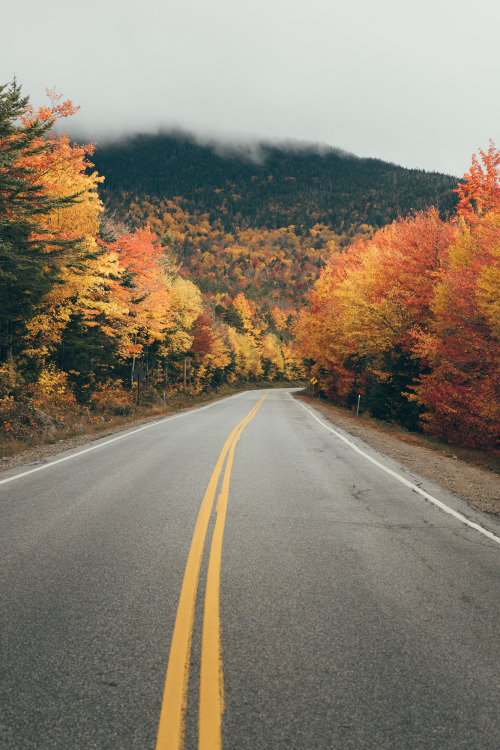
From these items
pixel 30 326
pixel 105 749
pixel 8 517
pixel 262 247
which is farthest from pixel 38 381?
pixel 262 247

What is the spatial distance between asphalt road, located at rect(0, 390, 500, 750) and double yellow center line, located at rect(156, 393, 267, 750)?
2cm

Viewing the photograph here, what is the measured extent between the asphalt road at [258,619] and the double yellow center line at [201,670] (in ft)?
0.06

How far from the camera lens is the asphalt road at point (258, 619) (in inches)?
83.2

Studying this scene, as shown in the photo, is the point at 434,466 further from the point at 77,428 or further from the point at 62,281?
the point at 62,281

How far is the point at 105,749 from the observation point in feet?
6.35

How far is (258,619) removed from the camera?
3.05 metres

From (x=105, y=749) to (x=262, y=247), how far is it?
650ft

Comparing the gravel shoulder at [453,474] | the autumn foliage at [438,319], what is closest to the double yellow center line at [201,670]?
the gravel shoulder at [453,474]

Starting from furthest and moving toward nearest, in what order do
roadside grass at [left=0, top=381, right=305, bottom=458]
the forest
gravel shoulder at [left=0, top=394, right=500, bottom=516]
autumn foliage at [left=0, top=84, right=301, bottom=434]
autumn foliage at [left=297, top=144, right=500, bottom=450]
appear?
autumn foliage at [left=297, top=144, right=500, bottom=450] < the forest < autumn foliage at [left=0, top=84, right=301, bottom=434] < roadside grass at [left=0, top=381, right=305, bottom=458] < gravel shoulder at [left=0, top=394, right=500, bottom=516]

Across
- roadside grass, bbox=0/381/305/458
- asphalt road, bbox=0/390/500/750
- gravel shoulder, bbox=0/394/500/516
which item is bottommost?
roadside grass, bbox=0/381/305/458

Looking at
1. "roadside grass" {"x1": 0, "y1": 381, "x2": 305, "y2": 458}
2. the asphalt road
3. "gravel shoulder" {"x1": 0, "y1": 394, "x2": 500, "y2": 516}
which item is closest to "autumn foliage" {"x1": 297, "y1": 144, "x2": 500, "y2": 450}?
"gravel shoulder" {"x1": 0, "y1": 394, "x2": 500, "y2": 516}

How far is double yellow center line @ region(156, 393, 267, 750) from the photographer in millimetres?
2029

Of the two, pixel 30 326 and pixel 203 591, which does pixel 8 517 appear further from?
pixel 30 326

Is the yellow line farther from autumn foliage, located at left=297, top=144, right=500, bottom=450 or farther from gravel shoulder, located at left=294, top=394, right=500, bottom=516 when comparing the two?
autumn foliage, located at left=297, top=144, right=500, bottom=450
